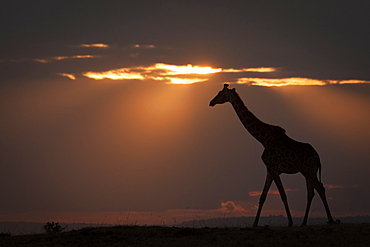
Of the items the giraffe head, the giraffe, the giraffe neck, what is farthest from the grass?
the giraffe head

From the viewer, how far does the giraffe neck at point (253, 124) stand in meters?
27.9

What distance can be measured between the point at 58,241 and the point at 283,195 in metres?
10.8

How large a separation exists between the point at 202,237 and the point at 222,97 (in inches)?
371

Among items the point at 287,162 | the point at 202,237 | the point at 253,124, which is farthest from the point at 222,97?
the point at 202,237

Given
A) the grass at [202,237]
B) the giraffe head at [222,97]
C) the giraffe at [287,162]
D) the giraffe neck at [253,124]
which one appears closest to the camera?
the grass at [202,237]

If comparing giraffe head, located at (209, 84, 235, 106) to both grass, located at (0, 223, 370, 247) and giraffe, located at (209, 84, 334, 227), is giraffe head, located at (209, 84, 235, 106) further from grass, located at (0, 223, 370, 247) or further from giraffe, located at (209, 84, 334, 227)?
grass, located at (0, 223, 370, 247)

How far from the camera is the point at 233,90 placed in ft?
95.8

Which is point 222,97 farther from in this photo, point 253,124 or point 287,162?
point 287,162

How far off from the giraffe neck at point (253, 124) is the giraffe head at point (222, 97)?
0.20 m

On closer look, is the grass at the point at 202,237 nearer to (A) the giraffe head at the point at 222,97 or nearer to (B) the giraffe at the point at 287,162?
(B) the giraffe at the point at 287,162

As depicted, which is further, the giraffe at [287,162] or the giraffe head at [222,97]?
the giraffe head at [222,97]

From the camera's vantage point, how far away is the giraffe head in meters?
29.0

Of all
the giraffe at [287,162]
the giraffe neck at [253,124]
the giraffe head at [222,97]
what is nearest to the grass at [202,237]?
the giraffe at [287,162]

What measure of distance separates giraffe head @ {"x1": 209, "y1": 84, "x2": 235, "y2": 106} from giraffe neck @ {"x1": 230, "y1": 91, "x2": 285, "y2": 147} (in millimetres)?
205
